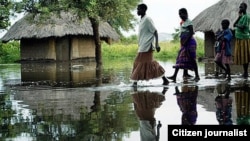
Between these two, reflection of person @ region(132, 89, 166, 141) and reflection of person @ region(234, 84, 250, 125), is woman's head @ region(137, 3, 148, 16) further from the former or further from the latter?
reflection of person @ region(234, 84, 250, 125)

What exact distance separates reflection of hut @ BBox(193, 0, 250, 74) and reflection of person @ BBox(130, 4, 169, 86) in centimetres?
1568

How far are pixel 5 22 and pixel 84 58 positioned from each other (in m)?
10.2

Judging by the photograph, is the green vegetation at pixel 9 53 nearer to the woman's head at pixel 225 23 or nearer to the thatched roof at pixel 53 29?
the thatched roof at pixel 53 29

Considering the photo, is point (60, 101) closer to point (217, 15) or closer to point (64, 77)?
point (64, 77)

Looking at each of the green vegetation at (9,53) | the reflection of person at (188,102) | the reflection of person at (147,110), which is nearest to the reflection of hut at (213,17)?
the green vegetation at (9,53)

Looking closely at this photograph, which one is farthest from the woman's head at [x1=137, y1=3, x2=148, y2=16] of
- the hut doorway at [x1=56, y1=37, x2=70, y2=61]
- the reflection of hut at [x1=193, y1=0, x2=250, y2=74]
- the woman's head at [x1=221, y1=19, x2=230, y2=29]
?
the hut doorway at [x1=56, y1=37, x2=70, y2=61]

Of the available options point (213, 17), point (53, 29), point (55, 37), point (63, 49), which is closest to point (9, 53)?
point (63, 49)

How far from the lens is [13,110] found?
8695mm

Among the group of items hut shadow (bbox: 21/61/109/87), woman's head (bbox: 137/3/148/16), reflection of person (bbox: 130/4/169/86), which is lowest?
hut shadow (bbox: 21/61/109/87)

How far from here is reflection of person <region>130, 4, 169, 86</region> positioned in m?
11.2

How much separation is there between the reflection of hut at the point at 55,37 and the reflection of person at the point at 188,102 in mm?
21292

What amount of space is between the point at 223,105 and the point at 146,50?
355 cm

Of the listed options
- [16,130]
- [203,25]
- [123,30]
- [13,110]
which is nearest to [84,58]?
[203,25]

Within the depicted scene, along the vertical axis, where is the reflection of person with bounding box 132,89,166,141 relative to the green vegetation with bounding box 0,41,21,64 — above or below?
below
